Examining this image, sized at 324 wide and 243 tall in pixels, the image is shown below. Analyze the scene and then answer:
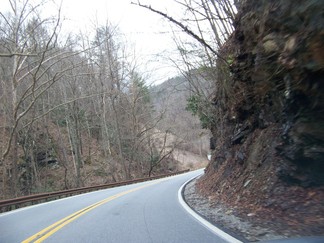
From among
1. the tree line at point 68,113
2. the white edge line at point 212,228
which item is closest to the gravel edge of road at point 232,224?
the white edge line at point 212,228

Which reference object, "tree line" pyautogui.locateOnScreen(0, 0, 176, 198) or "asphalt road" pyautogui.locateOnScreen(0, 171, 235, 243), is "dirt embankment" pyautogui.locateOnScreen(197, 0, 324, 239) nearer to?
"asphalt road" pyautogui.locateOnScreen(0, 171, 235, 243)

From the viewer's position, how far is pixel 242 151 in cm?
1223

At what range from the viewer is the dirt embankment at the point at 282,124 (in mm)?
6934

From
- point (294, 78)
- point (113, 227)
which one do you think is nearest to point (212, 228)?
point (113, 227)

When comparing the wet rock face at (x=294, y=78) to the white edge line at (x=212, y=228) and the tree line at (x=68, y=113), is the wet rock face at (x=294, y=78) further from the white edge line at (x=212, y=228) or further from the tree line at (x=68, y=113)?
the tree line at (x=68, y=113)

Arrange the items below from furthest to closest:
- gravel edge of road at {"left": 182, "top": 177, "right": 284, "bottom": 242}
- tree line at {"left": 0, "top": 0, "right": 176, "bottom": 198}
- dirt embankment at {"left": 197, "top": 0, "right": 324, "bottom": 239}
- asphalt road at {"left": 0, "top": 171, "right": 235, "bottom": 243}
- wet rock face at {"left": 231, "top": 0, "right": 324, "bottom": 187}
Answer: tree line at {"left": 0, "top": 0, "right": 176, "bottom": 198} < wet rock face at {"left": 231, "top": 0, "right": 324, "bottom": 187} < dirt embankment at {"left": 197, "top": 0, "right": 324, "bottom": 239} < asphalt road at {"left": 0, "top": 171, "right": 235, "bottom": 243} < gravel edge of road at {"left": 182, "top": 177, "right": 284, "bottom": 242}

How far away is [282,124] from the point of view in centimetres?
937

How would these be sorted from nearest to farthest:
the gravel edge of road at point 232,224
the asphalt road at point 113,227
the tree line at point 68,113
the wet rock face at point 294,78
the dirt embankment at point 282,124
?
the gravel edge of road at point 232,224 < the asphalt road at point 113,227 < the dirt embankment at point 282,124 < the wet rock face at point 294,78 < the tree line at point 68,113

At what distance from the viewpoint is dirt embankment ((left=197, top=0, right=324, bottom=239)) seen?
6934mm

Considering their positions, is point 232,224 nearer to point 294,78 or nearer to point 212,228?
Result: point 212,228

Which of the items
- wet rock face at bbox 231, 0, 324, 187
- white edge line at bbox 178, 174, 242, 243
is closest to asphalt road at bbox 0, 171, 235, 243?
white edge line at bbox 178, 174, 242, 243

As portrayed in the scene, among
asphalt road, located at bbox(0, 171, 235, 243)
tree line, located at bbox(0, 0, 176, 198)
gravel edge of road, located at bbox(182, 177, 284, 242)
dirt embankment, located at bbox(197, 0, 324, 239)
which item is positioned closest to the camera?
gravel edge of road, located at bbox(182, 177, 284, 242)

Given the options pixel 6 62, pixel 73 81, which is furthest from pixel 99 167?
pixel 6 62

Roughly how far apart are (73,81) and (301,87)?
2787 cm
